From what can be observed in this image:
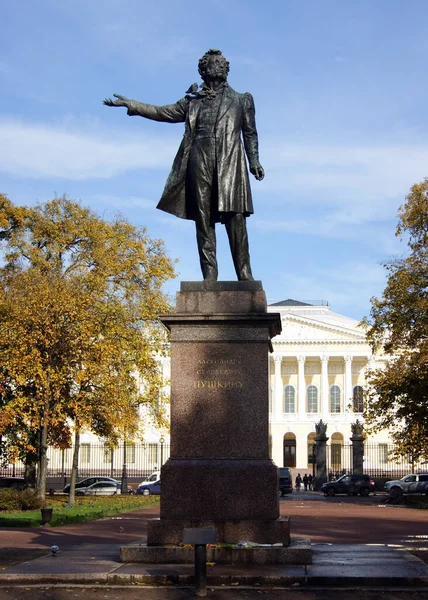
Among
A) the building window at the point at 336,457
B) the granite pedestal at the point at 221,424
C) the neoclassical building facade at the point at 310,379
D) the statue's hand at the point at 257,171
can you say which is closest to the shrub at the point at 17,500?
the granite pedestal at the point at 221,424

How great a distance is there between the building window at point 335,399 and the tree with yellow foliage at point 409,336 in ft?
201

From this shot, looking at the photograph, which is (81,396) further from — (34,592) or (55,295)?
(34,592)

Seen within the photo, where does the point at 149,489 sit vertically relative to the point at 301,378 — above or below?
below

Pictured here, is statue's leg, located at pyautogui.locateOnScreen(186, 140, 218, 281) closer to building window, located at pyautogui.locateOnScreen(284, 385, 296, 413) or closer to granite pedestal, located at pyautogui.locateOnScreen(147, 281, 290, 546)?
granite pedestal, located at pyautogui.locateOnScreen(147, 281, 290, 546)

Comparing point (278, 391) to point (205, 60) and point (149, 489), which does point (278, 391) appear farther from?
point (205, 60)

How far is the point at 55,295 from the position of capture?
33.6 metres

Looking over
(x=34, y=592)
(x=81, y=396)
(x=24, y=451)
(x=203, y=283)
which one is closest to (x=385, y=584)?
(x=34, y=592)

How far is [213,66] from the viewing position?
12.7 metres

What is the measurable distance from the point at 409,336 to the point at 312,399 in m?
64.1

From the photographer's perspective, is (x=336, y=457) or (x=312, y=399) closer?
(x=336, y=457)

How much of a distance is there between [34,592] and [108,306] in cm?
2822

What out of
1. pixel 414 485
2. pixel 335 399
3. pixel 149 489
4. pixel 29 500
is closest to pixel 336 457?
pixel 335 399

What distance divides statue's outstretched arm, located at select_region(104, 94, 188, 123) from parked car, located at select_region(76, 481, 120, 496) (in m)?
38.2

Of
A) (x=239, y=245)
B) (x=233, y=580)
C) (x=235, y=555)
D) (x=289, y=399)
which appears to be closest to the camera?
(x=233, y=580)
